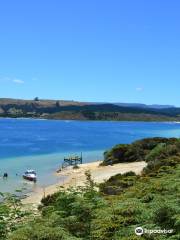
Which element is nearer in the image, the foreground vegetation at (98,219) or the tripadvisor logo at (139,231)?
the tripadvisor logo at (139,231)

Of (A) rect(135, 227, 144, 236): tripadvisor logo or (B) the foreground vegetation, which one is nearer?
(A) rect(135, 227, 144, 236): tripadvisor logo

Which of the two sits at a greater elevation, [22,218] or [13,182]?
[22,218]

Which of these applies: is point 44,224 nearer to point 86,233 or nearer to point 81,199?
point 86,233

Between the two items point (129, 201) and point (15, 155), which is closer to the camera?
point (129, 201)

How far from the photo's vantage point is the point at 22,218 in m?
10.3

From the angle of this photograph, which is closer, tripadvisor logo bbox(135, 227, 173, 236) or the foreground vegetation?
tripadvisor logo bbox(135, 227, 173, 236)

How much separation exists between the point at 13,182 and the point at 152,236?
131 feet

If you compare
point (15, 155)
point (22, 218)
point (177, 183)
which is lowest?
point (15, 155)

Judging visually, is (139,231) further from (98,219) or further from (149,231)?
(98,219)

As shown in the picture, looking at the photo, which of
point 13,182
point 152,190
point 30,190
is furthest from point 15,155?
point 152,190

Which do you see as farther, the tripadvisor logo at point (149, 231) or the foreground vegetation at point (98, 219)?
the foreground vegetation at point (98, 219)

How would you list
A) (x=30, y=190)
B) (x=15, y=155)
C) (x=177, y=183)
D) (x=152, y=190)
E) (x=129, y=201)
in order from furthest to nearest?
(x=15, y=155) → (x=30, y=190) → (x=152, y=190) → (x=177, y=183) → (x=129, y=201)

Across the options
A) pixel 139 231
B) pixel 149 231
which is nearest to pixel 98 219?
pixel 139 231

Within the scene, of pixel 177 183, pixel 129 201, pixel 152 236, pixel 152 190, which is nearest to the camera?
pixel 152 236
